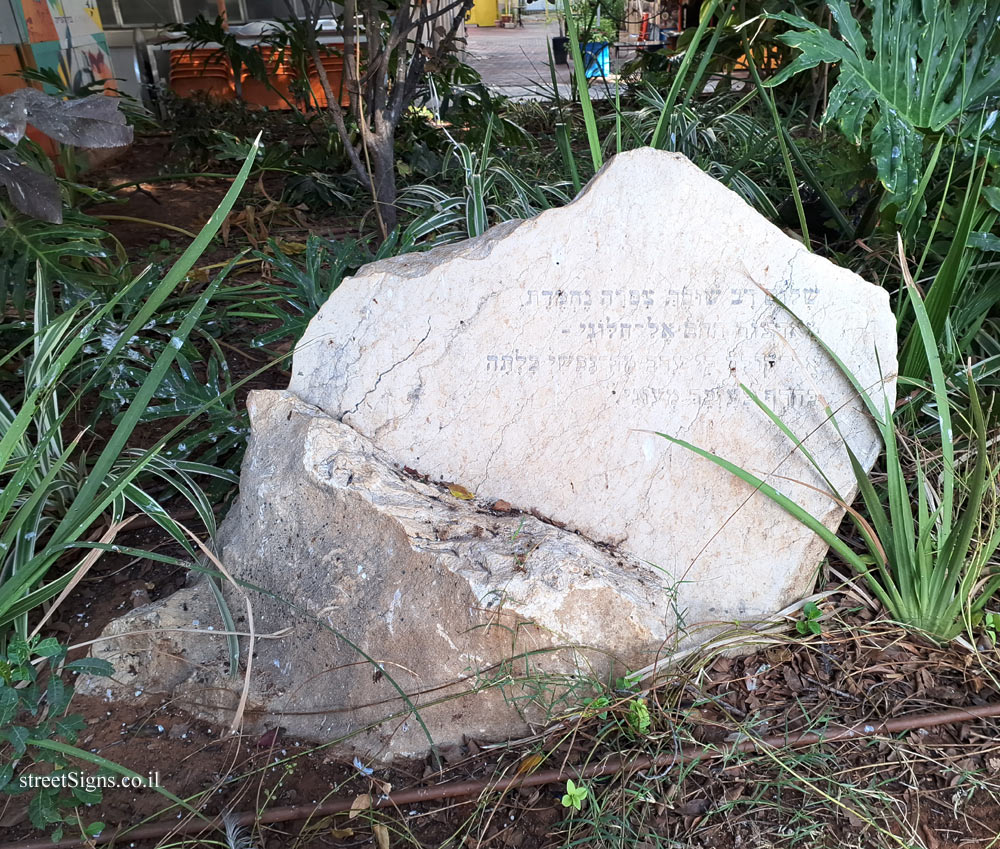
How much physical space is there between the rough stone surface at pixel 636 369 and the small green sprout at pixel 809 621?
4 cm

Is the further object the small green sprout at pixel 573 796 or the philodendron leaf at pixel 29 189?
the philodendron leaf at pixel 29 189

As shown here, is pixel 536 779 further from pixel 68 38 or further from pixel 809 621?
pixel 68 38

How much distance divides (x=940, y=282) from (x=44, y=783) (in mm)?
1979

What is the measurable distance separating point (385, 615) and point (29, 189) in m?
1.18

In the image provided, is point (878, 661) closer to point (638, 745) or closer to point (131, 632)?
point (638, 745)

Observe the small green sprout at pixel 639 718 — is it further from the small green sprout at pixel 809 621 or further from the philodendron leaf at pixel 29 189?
the philodendron leaf at pixel 29 189

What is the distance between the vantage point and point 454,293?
175 centimetres

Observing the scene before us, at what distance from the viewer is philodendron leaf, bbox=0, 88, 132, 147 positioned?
1500 mm

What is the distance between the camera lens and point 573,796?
1313mm

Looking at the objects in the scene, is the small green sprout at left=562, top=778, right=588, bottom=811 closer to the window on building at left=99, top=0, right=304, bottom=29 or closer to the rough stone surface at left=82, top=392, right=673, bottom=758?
the rough stone surface at left=82, top=392, right=673, bottom=758

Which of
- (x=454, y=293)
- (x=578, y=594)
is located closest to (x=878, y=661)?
(x=578, y=594)

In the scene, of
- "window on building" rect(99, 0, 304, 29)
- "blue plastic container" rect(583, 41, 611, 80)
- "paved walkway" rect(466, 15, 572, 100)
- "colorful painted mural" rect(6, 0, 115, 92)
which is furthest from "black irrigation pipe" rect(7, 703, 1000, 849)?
"window on building" rect(99, 0, 304, 29)

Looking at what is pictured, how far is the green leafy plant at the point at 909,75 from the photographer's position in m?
1.96

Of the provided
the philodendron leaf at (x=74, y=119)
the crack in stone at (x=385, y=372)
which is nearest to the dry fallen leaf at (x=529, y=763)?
the crack in stone at (x=385, y=372)
